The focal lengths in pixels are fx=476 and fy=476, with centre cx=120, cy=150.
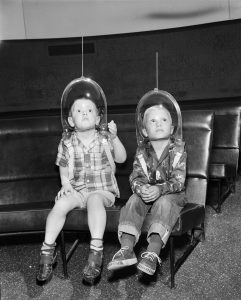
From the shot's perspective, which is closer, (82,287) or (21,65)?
(82,287)

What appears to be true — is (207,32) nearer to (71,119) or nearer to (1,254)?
(71,119)

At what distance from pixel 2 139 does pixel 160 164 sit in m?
1.24

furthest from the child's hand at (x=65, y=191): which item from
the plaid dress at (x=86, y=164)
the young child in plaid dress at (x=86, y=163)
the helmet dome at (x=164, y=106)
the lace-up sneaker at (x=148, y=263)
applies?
the lace-up sneaker at (x=148, y=263)

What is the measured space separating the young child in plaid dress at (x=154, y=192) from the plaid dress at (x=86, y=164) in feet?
0.71

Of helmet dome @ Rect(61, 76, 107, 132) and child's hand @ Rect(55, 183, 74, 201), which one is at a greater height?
helmet dome @ Rect(61, 76, 107, 132)

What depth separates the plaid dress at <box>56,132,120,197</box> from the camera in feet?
9.47

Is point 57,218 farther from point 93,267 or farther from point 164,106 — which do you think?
point 164,106

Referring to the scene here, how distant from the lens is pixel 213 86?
4891 millimetres

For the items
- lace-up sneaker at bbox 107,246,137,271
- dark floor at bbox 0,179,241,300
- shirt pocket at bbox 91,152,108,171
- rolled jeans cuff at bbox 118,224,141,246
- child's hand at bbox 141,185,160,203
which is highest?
shirt pocket at bbox 91,152,108,171

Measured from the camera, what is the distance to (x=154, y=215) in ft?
8.20

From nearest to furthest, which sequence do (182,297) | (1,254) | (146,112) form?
(182,297) → (146,112) → (1,254)

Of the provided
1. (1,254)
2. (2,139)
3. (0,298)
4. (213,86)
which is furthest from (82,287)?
(213,86)

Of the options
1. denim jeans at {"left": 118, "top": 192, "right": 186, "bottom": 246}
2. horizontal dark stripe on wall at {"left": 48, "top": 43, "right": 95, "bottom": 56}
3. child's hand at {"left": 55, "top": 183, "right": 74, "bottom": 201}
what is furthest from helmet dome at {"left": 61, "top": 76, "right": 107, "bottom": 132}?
horizontal dark stripe on wall at {"left": 48, "top": 43, "right": 95, "bottom": 56}

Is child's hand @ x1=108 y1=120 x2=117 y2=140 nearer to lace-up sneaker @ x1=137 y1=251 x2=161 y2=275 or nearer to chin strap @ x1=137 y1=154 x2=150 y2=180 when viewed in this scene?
chin strap @ x1=137 y1=154 x2=150 y2=180
